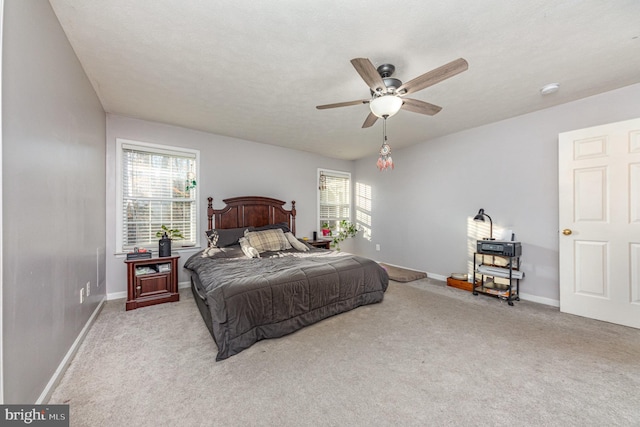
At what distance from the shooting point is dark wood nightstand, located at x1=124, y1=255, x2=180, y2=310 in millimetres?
2988

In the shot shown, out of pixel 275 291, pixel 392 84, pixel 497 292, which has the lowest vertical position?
pixel 497 292

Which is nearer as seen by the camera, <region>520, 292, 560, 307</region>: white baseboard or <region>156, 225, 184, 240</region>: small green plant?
<region>520, 292, 560, 307</region>: white baseboard

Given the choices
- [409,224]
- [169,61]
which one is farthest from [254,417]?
[409,224]

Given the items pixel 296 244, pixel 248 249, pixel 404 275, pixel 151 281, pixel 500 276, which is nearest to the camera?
pixel 151 281

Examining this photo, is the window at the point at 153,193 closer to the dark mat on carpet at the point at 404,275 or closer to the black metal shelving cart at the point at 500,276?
the dark mat on carpet at the point at 404,275

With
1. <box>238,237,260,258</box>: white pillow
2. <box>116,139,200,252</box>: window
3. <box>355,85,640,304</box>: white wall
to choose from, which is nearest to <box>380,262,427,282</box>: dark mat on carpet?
<box>355,85,640,304</box>: white wall

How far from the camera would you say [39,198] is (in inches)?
56.7

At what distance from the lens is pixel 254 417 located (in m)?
1.40

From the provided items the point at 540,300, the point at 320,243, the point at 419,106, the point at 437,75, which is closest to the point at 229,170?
the point at 320,243

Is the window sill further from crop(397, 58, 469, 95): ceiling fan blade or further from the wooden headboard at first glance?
crop(397, 58, 469, 95): ceiling fan blade

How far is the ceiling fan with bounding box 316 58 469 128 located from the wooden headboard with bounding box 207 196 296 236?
2894mm

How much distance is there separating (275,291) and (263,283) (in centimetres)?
14

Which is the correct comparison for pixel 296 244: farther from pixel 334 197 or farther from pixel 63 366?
pixel 63 366

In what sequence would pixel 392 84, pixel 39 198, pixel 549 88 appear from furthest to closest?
pixel 549 88 < pixel 392 84 < pixel 39 198
